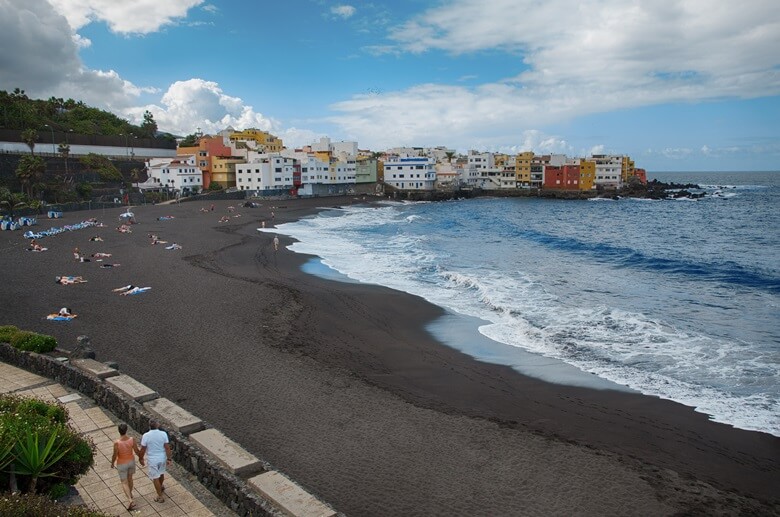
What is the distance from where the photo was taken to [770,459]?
34.2 ft

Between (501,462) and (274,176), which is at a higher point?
(274,176)

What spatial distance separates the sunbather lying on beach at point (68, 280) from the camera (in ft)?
77.5

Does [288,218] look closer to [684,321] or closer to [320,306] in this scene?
[320,306]

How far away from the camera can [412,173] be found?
105062mm

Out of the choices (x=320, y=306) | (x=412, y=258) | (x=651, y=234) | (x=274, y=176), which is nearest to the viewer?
(x=320, y=306)

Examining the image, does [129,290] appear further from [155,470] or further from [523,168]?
[523,168]

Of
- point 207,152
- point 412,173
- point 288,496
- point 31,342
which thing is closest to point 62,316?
point 31,342

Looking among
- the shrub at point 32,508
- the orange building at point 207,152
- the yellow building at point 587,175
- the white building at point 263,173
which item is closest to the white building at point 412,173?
Answer: the white building at point 263,173

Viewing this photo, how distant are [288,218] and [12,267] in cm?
3459

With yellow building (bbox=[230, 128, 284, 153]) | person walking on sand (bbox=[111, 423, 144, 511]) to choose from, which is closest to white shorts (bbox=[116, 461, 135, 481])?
person walking on sand (bbox=[111, 423, 144, 511])

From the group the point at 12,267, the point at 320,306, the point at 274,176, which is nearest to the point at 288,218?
the point at 274,176

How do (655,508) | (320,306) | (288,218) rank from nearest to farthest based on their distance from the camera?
(655,508), (320,306), (288,218)

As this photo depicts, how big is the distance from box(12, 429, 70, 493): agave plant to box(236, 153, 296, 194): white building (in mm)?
80808

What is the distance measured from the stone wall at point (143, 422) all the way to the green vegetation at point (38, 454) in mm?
1472
